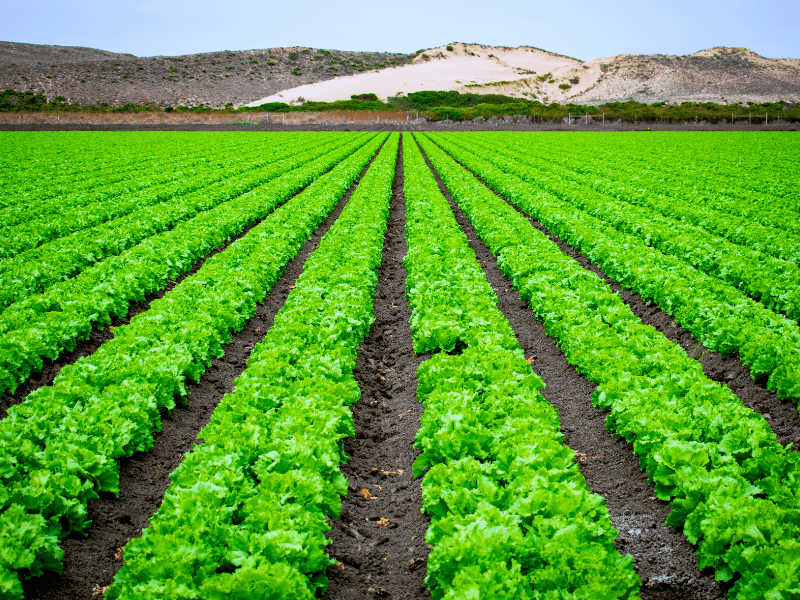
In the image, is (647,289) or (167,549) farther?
(647,289)

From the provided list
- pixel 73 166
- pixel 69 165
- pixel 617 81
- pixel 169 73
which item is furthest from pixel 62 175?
pixel 617 81

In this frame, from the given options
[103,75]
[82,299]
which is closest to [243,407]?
[82,299]

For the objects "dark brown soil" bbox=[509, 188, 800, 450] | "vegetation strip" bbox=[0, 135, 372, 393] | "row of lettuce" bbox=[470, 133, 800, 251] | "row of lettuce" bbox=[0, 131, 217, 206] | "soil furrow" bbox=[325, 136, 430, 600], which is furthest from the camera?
"row of lettuce" bbox=[0, 131, 217, 206]

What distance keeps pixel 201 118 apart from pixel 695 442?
88.4 metres

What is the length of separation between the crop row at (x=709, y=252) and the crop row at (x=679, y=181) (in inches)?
75.9

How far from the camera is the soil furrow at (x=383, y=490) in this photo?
4629mm

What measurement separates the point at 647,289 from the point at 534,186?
45.4ft

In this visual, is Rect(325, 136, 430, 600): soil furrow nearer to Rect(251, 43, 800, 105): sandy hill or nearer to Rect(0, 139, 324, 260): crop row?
Rect(0, 139, 324, 260): crop row

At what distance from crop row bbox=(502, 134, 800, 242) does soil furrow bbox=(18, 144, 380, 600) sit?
14.5m

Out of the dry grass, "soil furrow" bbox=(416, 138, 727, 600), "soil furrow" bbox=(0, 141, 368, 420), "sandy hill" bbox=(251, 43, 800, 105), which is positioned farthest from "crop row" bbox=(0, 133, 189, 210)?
"sandy hill" bbox=(251, 43, 800, 105)

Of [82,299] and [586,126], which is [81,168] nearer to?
[82,299]

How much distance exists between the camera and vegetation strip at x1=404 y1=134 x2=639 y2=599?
3.76 metres

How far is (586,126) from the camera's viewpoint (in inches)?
2921

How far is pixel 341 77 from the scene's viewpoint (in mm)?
158625
